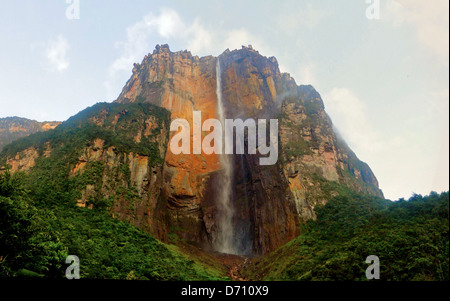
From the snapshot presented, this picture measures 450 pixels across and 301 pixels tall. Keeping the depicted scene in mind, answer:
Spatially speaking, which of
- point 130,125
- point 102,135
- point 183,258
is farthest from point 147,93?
point 183,258

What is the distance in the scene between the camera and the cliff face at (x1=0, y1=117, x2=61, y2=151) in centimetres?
Result: 7281

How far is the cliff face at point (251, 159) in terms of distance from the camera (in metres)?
41.9

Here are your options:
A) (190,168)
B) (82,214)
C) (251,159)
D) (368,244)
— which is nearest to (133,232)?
(82,214)

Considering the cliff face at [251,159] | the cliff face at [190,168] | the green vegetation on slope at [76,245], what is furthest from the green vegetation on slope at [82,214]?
the cliff face at [251,159]

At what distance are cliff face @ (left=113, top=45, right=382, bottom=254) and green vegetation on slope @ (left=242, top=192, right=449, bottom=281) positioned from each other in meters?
5.93

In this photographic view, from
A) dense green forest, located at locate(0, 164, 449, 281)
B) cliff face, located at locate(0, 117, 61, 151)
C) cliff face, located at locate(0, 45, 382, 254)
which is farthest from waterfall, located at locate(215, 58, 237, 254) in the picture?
cliff face, located at locate(0, 117, 61, 151)

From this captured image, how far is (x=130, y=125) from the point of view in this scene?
46.1 metres

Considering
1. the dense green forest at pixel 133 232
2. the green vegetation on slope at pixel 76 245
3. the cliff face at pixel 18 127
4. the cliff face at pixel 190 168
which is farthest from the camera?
the cliff face at pixel 18 127

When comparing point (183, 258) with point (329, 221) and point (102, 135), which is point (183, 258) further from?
point (102, 135)
